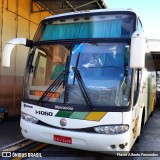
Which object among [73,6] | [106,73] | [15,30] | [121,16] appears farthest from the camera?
[73,6]

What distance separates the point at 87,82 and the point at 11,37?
626 cm

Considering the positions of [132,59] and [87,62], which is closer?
[132,59]

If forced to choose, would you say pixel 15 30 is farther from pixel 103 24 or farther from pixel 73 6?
pixel 103 24

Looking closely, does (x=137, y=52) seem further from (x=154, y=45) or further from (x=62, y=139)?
(x=154, y=45)

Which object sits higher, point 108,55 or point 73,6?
point 73,6

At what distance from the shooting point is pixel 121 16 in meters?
5.50

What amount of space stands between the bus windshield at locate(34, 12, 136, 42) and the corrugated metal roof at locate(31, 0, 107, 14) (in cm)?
577

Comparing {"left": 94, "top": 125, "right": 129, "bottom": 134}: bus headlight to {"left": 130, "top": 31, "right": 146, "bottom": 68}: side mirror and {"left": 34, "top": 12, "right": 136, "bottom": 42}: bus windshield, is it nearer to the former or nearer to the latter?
{"left": 130, "top": 31, "right": 146, "bottom": 68}: side mirror

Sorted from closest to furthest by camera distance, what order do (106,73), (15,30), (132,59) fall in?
(132,59) → (106,73) → (15,30)

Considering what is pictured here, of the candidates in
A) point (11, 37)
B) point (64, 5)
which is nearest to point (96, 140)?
point (11, 37)

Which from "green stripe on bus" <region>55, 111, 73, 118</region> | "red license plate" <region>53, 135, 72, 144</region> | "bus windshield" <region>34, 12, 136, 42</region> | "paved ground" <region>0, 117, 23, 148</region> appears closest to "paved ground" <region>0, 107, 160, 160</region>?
"paved ground" <region>0, 117, 23, 148</region>

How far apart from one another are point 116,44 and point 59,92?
1.41m

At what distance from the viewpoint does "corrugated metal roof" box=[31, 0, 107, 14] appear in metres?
11.7

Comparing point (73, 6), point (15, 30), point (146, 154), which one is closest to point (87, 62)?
point (146, 154)
